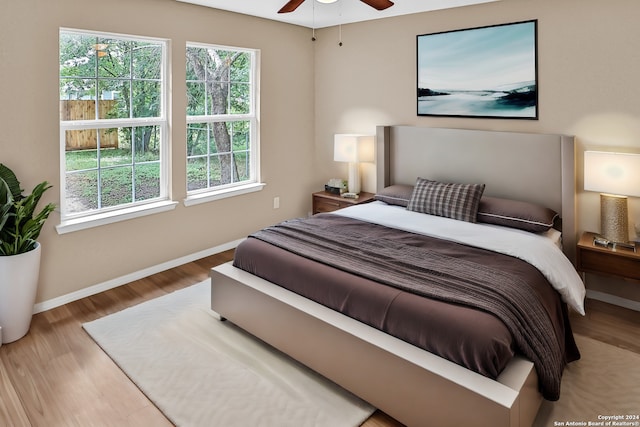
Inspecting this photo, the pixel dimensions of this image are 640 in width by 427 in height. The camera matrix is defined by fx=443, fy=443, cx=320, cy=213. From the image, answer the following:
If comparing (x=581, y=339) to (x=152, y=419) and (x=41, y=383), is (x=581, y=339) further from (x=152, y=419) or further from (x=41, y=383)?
(x=41, y=383)

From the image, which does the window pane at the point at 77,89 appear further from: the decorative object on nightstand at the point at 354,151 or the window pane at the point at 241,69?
the decorative object on nightstand at the point at 354,151

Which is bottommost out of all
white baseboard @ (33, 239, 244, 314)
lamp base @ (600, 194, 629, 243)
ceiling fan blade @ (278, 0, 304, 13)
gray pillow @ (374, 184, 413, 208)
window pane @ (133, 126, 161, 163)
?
white baseboard @ (33, 239, 244, 314)

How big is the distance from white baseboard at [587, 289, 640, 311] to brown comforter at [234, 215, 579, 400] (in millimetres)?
1128

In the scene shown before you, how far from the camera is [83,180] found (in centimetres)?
354

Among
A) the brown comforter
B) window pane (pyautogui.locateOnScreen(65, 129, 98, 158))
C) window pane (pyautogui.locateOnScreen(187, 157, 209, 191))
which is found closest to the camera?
the brown comforter

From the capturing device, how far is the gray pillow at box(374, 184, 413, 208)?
404 centimetres

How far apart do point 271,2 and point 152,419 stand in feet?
10.9

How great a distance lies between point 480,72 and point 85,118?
331 cm

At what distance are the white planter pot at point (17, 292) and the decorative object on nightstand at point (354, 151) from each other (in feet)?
9.54

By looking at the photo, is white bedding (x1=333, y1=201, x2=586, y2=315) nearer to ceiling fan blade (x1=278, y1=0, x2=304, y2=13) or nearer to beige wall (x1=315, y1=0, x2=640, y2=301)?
beige wall (x1=315, y1=0, x2=640, y2=301)

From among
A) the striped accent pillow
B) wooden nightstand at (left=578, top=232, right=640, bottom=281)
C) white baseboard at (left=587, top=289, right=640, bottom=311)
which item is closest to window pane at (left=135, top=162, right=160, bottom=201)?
the striped accent pillow

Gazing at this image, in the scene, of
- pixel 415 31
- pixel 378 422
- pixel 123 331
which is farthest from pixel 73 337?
pixel 415 31

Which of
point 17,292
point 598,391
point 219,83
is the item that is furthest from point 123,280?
point 598,391

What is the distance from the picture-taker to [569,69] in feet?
11.3
